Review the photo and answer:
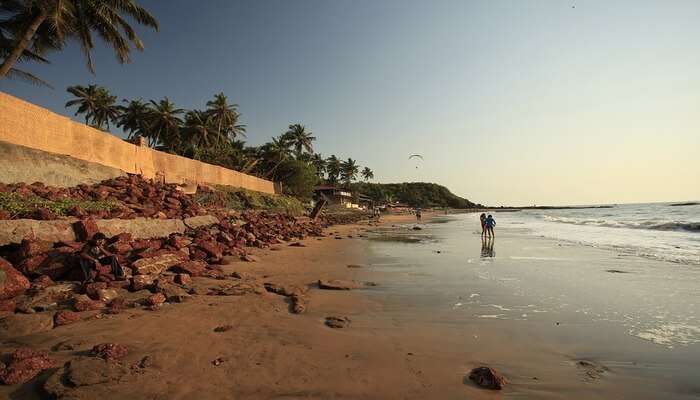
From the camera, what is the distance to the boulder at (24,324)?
4023 millimetres

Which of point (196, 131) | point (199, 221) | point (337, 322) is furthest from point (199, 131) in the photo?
point (337, 322)

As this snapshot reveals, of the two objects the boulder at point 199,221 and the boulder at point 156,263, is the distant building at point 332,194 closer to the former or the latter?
the boulder at point 199,221

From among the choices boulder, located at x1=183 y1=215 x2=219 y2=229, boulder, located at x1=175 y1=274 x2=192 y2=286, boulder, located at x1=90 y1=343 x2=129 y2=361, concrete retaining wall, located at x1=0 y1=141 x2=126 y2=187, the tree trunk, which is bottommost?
boulder, located at x1=90 y1=343 x2=129 y2=361

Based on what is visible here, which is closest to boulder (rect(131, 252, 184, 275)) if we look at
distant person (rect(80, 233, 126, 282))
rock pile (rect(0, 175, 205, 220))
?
distant person (rect(80, 233, 126, 282))

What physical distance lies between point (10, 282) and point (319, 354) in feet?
15.9

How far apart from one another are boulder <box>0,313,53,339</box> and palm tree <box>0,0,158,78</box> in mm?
18180

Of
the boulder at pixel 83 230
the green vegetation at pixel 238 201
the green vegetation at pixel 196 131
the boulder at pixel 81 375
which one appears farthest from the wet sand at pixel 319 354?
the green vegetation at pixel 196 131

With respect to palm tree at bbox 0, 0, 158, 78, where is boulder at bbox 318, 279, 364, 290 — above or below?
below

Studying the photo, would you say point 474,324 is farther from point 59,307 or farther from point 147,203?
point 147,203

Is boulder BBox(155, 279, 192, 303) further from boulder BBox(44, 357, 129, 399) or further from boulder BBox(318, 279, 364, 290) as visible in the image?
boulder BBox(318, 279, 364, 290)

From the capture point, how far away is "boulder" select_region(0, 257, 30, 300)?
16.0 feet

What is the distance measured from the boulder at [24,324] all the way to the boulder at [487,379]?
5068 mm

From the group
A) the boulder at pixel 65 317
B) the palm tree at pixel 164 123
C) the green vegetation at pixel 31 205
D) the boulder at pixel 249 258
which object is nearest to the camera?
the boulder at pixel 65 317

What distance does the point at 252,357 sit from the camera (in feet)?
12.3
